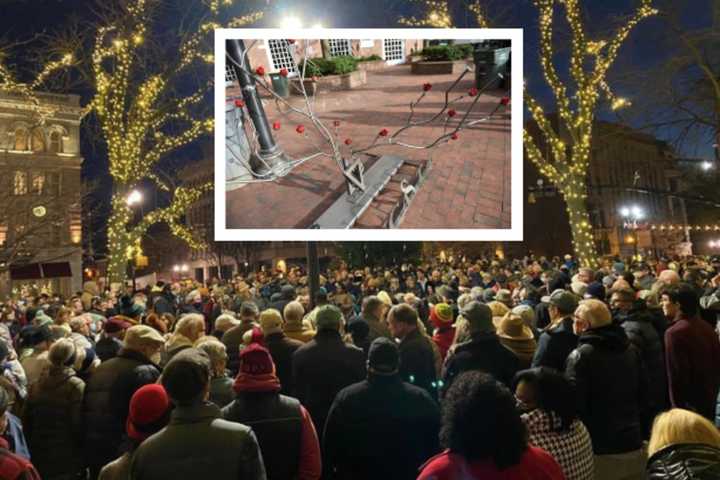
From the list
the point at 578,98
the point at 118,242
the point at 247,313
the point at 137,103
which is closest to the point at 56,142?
the point at 137,103

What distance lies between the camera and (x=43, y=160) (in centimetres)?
3709

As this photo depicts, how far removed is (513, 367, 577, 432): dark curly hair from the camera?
2895mm

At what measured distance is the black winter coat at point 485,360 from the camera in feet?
13.9

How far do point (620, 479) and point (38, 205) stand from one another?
530 inches

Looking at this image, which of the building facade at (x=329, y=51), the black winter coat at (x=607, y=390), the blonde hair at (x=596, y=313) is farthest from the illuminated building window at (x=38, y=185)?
the black winter coat at (x=607, y=390)

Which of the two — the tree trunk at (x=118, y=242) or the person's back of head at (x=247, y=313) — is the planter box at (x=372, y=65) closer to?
the person's back of head at (x=247, y=313)

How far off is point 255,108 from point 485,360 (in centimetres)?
616

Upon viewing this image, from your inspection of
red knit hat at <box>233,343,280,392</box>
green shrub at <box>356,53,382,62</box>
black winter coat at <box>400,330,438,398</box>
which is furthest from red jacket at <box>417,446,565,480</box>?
green shrub at <box>356,53,382,62</box>

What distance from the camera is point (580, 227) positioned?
14.6m

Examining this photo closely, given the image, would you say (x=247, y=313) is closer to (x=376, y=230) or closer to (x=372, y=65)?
(x=376, y=230)

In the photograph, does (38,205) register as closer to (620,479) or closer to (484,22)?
(484,22)

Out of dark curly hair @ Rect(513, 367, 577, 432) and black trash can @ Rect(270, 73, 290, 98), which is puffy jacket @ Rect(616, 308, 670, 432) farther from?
black trash can @ Rect(270, 73, 290, 98)

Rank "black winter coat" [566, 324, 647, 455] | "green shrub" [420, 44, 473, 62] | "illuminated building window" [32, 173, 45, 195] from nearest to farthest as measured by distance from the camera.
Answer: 1. "black winter coat" [566, 324, 647, 455]
2. "green shrub" [420, 44, 473, 62]
3. "illuminated building window" [32, 173, 45, 195]

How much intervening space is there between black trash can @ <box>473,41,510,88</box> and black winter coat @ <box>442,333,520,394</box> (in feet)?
19.7
